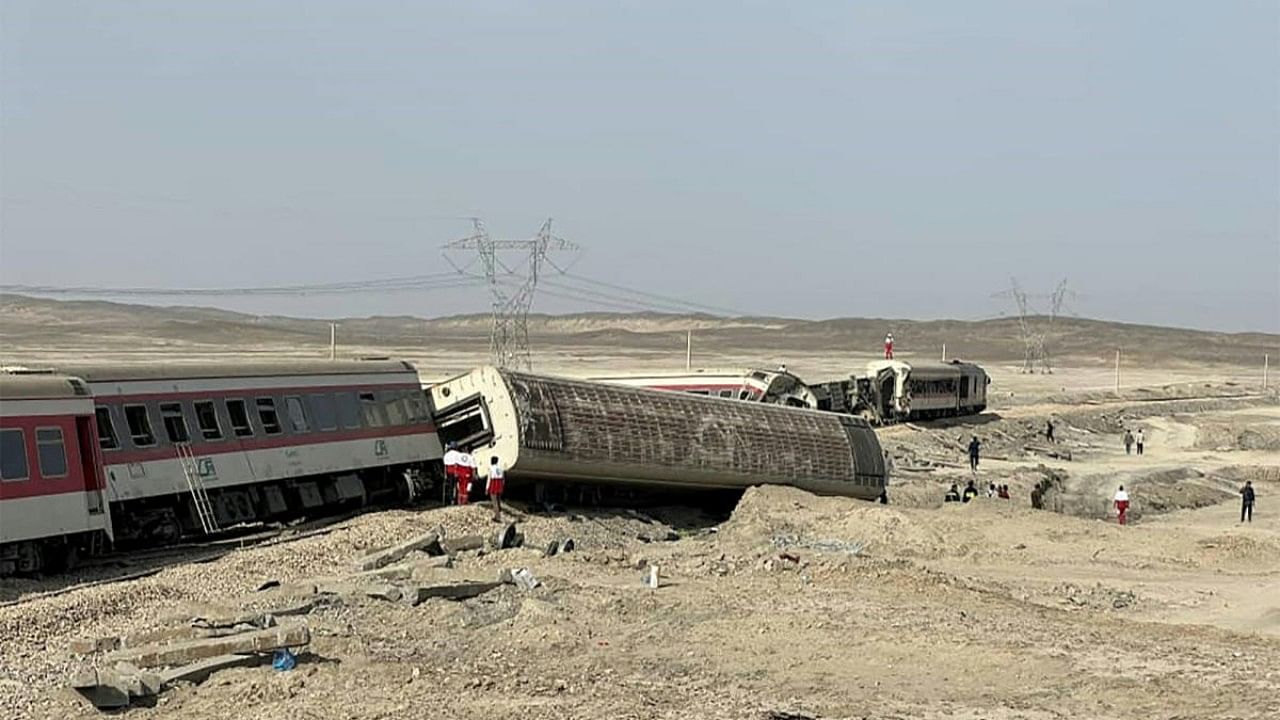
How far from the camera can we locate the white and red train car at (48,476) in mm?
19453

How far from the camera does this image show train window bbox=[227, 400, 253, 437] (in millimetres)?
24656

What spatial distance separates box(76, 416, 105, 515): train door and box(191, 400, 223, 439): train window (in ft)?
9.85

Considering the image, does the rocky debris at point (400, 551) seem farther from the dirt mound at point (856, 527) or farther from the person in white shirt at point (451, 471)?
the dirt mound at point (856, 527)

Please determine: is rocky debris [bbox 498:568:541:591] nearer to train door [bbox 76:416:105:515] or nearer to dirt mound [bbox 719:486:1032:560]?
train door [bbox 76:416:105:515]

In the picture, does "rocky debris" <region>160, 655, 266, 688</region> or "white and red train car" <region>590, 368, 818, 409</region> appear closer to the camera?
"rocky debris" <region>160, 655, 266, 688</region>

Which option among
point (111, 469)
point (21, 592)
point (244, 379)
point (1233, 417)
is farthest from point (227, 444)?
point (1233, 417)

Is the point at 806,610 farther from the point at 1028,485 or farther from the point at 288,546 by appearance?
the point at 1028,485

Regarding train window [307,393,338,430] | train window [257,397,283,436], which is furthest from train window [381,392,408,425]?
train window [257,397,283,436]

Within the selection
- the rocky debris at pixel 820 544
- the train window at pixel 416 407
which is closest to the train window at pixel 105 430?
the train window at pixel 416 407

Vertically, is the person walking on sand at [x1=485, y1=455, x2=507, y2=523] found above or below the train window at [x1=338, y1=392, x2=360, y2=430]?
below

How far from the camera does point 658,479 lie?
29.9 meters

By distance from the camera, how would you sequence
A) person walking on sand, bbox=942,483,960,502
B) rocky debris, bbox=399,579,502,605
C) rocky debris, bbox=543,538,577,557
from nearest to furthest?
rocky debris, bbox=399,579,502,605 < rocky debris, bbox=543,538,577,557 < person walking on sand, bbox=942,483,960,502

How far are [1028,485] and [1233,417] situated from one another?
43.2 metres

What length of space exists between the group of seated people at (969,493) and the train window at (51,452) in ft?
74.2
